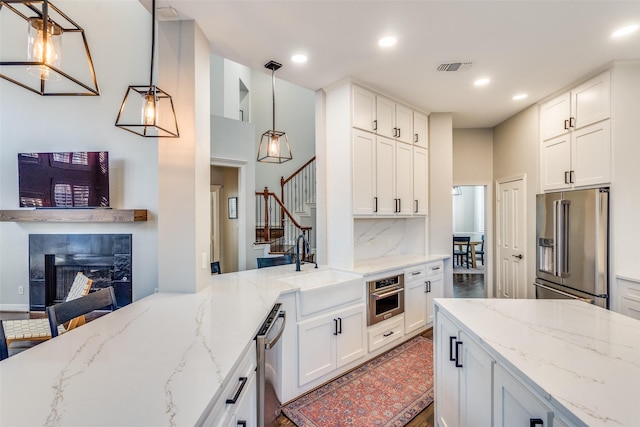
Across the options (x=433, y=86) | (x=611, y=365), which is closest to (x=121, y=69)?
(x=433, y=86)

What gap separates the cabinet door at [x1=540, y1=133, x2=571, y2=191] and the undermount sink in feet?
8.89

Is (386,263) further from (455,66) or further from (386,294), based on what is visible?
(455,66)

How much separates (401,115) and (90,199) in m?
4.13

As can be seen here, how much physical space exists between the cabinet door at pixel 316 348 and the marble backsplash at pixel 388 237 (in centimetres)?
133

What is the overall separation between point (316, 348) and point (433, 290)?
79.6 inches

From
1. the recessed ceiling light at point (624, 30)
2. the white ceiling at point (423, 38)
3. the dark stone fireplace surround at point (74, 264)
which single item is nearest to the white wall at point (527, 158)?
the white ceiling at point (423, 38)

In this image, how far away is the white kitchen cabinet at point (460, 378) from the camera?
1.34 metres

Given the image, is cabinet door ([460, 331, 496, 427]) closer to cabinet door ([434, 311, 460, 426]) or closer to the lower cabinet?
cabinet door ([434, 311, 460, 426])

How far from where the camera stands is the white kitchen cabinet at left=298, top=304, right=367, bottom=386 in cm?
236

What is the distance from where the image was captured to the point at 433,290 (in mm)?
3768

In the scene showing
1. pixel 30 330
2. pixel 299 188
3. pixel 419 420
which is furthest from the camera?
pixel 299 188

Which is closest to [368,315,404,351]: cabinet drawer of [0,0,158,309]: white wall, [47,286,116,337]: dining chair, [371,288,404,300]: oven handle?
[371,288,404,300]: oven handle

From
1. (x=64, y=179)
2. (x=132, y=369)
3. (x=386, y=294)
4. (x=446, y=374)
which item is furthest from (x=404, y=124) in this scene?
(x=64, y=179)

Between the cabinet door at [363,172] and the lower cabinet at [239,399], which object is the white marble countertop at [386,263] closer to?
the cabinet door at [363,172]
